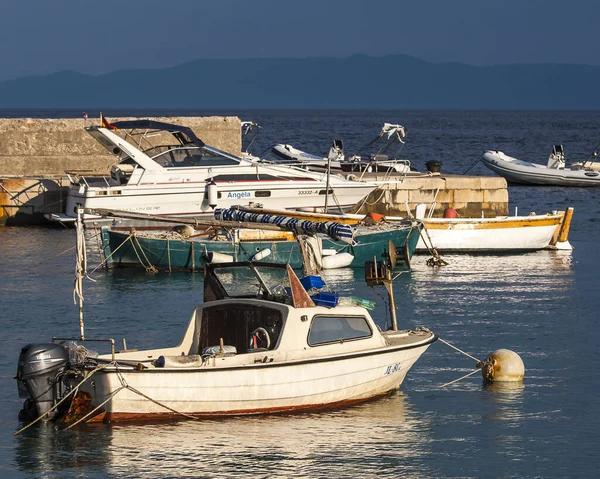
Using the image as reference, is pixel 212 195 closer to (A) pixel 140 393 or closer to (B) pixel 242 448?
(A) pixel 140 393

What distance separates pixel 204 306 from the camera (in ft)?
52.7

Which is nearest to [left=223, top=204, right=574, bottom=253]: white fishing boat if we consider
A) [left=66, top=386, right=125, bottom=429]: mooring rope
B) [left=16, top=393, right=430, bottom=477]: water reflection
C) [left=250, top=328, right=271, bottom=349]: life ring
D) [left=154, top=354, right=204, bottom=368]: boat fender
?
[left=250, top=328, right=271, bottom=349]: life ring

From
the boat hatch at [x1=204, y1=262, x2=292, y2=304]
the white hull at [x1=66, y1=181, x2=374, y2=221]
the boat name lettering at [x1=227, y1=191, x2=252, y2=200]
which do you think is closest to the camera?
the boat hatch at [x1=204, y1=262, x2=292, y2=304]

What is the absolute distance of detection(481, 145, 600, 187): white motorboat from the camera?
169 ft

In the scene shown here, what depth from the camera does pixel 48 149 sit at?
38.6 m

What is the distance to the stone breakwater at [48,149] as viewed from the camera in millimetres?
37875

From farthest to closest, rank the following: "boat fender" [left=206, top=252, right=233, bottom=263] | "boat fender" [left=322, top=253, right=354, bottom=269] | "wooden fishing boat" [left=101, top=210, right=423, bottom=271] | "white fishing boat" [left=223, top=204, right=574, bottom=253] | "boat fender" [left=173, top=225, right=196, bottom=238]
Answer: "white fishing boat" [left=223, top=204, right=574, bottom=253]
"boat fender" [left=322, top=253, right=354, bottom=269]
"boat fender" [left=173, top=225, right=196, bottom=238]
"wooden fishing boat" [left=101, top=210, right=423, bottom=271]
"boat fender" [left=206, top=252, right=233, bottom=263]

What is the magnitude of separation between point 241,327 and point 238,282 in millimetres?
781

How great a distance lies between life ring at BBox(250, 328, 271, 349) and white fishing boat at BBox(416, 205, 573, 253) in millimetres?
15142

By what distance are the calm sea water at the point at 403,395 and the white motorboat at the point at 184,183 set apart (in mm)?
2261

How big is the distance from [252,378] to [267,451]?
1013 mm

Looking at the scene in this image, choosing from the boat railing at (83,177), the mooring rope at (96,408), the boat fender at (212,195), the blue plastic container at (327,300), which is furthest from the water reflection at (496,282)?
the mooring rope at (96,408)

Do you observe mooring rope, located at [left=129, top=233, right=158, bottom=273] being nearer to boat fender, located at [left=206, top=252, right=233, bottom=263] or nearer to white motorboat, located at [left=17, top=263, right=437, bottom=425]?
boat fender, located at [left=206, top=252, right=233, bottom=263]

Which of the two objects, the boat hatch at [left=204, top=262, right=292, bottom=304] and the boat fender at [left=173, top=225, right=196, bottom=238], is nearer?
the boat hatch at [left=204, top=262, right=292, bottom=304]
